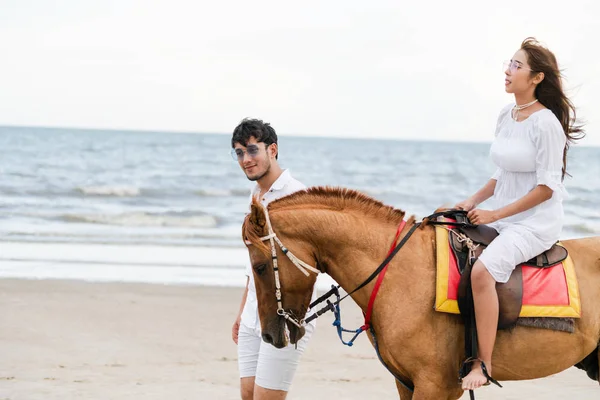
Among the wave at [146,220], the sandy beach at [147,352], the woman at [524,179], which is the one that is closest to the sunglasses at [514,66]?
the woman at [524,179]

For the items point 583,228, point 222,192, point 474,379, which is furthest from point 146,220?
point 474,379

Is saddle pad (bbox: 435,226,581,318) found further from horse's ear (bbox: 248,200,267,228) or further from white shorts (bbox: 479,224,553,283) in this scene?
horse's ear (bbox: 248,200,267,228)

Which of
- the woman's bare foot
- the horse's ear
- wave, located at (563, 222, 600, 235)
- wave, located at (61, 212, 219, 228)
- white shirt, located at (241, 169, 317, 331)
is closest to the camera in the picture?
the horse's ear

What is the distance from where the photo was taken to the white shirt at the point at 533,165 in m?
3.22

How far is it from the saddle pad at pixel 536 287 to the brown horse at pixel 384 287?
5 cm

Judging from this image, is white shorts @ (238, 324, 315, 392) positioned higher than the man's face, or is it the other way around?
the man's face

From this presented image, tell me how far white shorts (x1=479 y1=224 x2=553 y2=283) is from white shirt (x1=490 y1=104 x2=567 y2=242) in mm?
41

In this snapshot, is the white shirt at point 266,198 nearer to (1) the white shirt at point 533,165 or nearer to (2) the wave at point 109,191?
(1) the white shirt at point 533,165

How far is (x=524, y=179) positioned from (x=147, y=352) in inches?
189

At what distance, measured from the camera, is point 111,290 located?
30.9 feet

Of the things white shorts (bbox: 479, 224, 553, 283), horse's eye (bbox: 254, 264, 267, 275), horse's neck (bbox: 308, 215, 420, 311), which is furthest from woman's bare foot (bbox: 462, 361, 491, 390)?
horse's eye (bbox: 254, 264, 267, 275)

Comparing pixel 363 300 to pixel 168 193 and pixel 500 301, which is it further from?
pixel 168 193

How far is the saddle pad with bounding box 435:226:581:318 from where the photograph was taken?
3.23 metres

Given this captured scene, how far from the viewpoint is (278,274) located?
10.0ft
